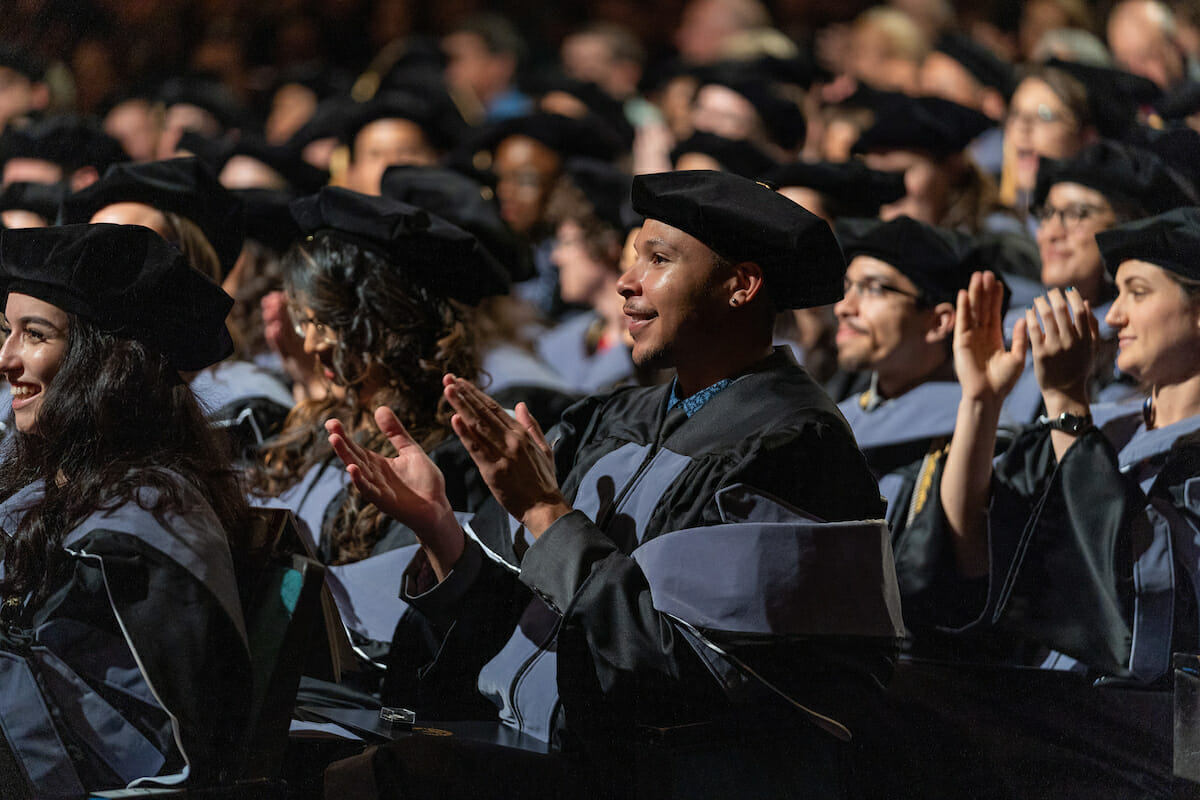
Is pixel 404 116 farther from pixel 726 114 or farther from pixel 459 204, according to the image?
pixel 459 204

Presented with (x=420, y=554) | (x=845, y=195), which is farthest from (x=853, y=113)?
(x=420, y=554)

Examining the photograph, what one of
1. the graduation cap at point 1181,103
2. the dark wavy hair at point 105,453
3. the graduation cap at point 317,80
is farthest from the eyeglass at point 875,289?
the graduation cap at point 317,80

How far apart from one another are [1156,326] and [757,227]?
3.75 ft

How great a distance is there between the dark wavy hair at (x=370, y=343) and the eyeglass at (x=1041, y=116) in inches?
113

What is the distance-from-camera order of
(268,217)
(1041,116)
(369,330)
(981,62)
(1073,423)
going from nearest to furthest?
(1073,423)
(369,330)
(268,217)
(1041,116)
(981,62)

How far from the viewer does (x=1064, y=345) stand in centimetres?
310

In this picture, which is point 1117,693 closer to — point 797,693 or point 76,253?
point 797,693

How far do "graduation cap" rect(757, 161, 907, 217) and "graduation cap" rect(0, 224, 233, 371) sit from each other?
2.48m

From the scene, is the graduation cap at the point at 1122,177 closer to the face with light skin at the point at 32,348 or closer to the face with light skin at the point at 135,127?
the face with light skin at the point at 32,348

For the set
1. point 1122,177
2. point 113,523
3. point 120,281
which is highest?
point 1122,177

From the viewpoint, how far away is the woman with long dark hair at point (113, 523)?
2326 mm

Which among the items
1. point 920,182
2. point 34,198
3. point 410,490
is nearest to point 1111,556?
point 410,490

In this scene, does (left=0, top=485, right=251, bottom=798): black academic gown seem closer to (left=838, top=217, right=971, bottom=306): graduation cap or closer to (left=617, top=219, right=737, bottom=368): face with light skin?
(left=617, top=219, right=737, bottom=368): face with light skin

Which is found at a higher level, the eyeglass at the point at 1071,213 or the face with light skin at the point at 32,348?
the eyeglass at the point at 1071,213
